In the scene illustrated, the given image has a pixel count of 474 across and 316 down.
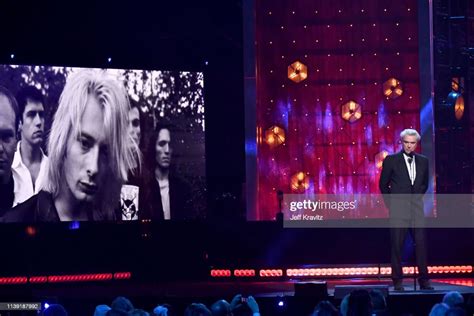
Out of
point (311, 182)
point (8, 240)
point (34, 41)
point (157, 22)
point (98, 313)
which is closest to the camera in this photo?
point (98, 313)

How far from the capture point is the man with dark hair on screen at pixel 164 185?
13.6 m

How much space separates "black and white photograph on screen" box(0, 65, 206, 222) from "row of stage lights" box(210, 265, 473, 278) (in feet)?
4.43

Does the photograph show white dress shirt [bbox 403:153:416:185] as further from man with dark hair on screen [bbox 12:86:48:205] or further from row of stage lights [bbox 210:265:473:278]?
man with dark hair on screen [bbox 12:86:48:205]

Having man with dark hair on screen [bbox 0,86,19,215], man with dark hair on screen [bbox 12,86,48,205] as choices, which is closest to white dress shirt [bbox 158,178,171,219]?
man with dark hair on screen [bbox 12,86,48,205]

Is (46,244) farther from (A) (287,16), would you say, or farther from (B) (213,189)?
(A) (287,16)

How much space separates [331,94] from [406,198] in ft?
→ 23.0

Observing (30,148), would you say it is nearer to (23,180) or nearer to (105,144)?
(23,180)

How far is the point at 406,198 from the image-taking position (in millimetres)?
9570

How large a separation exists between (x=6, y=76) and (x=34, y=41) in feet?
5.16

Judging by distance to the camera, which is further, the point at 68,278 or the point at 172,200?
the point at 172,200

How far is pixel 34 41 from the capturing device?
1405 centimetres

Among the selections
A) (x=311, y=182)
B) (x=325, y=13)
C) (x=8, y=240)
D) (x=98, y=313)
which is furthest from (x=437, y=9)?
(x=98, y=313)

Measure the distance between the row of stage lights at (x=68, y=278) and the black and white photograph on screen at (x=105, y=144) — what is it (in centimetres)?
80

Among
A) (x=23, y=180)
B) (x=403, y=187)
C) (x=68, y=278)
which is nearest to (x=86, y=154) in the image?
(x=23, y=180)
